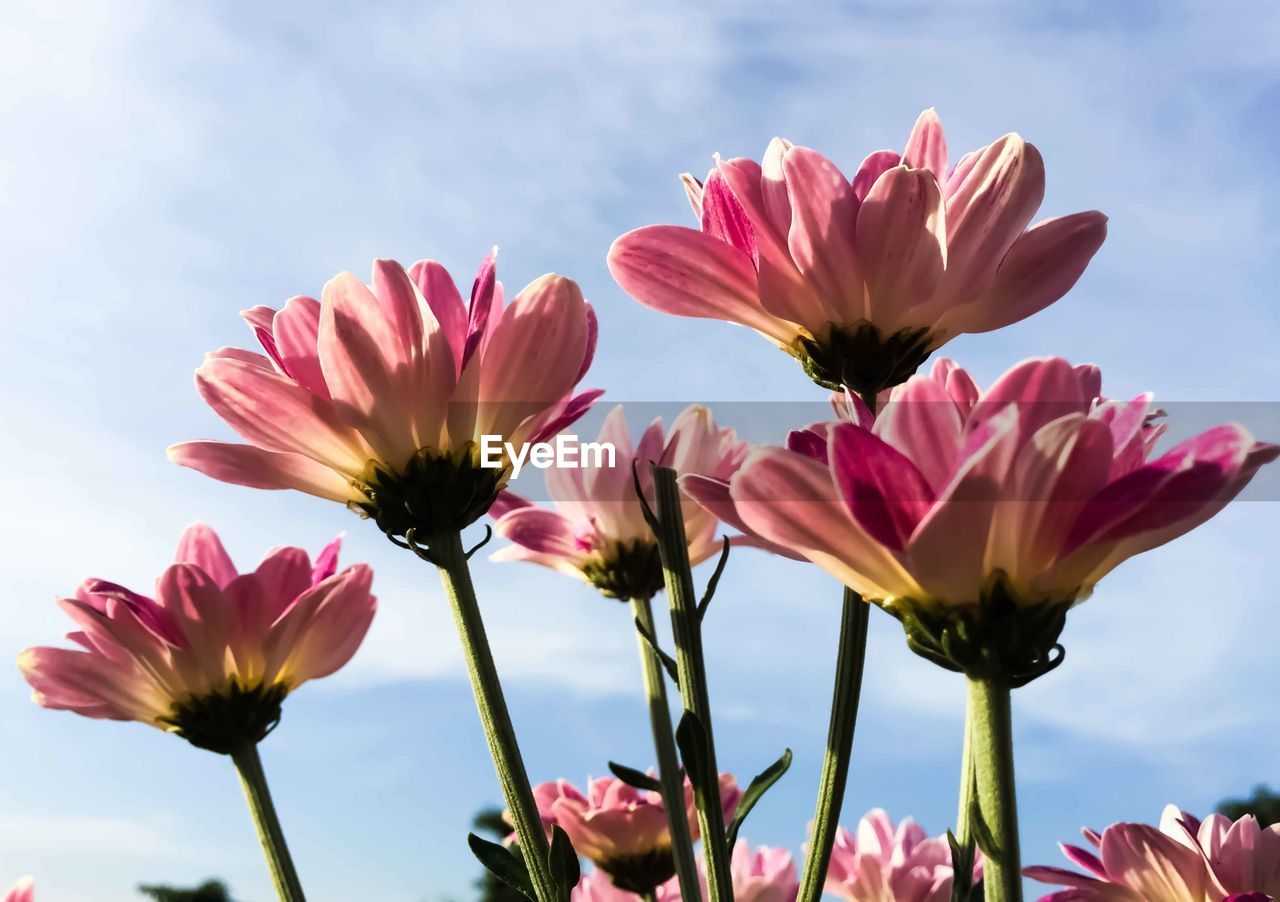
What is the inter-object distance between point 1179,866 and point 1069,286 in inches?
22.7

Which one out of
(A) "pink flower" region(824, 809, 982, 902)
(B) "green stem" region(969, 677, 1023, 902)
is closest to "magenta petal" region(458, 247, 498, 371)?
(B) "green stem" region(969, 677, 1023, 902)

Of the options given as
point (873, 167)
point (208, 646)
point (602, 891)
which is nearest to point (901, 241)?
point (873, 167)

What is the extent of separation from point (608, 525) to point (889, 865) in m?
0.50

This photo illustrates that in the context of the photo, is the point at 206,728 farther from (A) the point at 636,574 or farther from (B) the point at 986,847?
(B) the point at 986,847

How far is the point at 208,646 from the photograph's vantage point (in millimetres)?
1307

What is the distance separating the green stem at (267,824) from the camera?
1220 millimetres

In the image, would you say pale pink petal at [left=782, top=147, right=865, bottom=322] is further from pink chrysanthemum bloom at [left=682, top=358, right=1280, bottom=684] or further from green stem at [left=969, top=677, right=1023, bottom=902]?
green stem at [left=969, top=677, right=1023, bottom=902]

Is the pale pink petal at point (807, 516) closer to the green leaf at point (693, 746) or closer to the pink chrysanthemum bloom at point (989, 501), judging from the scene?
the pink chrysanthemum bloom at point (989, 501)

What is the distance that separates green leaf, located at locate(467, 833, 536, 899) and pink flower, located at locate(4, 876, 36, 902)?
0.85m

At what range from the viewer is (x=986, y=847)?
2.42 feet

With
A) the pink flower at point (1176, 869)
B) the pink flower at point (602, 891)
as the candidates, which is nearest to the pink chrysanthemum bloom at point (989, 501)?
the pink flower at point (1176, 869)

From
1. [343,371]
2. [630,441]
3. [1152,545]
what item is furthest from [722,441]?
[1152,545]

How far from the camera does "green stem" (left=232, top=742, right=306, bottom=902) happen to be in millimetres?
→ 1220

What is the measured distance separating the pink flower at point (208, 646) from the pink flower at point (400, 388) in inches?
9.2
